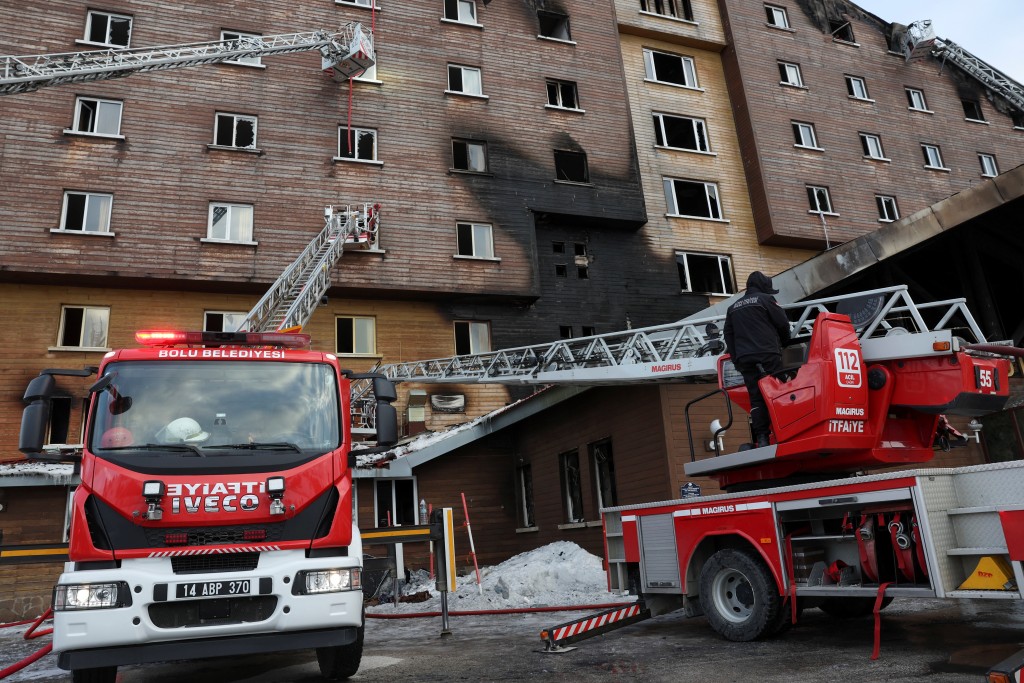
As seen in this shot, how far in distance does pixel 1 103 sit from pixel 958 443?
22483mm

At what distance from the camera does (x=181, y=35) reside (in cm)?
2159

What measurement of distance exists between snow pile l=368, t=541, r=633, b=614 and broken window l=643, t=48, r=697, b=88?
1994cm

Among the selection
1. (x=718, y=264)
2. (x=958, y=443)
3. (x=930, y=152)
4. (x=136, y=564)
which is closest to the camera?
(x=136, y=564)

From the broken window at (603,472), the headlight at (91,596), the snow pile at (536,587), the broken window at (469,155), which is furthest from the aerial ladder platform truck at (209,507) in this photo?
the broken window at (469,155)

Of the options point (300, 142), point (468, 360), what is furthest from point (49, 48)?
point (468, 360)

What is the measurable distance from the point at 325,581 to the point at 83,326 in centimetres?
1718

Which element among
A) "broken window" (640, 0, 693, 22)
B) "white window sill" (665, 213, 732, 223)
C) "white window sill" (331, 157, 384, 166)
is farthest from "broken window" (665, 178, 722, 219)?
"white window sill" (331, 157, 384, 166)

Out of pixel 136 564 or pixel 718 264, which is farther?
pixel 718 264

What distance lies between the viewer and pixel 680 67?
28.6 meters

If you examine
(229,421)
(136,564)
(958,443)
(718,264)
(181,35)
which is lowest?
(136,564)

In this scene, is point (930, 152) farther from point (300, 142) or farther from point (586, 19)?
point (300, 142)

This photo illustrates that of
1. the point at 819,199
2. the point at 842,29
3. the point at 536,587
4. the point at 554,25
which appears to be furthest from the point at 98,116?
the point at 842,29

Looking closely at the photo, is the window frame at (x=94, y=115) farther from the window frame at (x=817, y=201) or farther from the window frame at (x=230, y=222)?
the window frame at (x=817, y=201)

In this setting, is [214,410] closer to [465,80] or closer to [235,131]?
[235,131]
